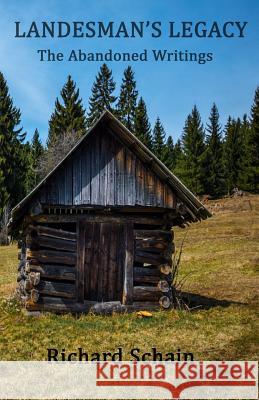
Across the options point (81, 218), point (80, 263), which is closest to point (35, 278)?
point (80, 263)

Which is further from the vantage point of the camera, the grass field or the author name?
the grass field

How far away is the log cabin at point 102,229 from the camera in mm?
12938

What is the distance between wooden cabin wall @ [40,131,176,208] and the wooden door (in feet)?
2.80

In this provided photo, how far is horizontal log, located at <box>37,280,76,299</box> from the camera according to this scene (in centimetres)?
1304

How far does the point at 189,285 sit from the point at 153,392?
39.5 feet

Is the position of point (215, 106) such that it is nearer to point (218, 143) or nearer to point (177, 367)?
point (218, 143)

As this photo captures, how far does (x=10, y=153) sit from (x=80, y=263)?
121ft

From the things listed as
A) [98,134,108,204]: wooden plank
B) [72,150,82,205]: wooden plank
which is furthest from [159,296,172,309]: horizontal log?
[72,150,82,205]: wooden plank

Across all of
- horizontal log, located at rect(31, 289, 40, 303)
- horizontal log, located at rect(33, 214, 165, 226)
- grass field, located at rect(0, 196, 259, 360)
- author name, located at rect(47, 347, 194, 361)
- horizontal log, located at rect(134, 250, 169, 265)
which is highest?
horizontal log, located at rect(33, 214, 165, 226)

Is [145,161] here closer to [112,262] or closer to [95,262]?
[112,262]

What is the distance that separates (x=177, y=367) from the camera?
8.36 metres

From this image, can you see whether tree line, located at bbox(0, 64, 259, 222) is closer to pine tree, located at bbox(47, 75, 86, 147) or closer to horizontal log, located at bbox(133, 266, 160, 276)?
pine tree, located at bbox(47, 75, 86, 147)

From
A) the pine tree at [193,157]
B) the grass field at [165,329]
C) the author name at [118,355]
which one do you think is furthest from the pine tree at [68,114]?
the author name at [118,355]

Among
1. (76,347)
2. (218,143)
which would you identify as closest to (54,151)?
(218,143)
